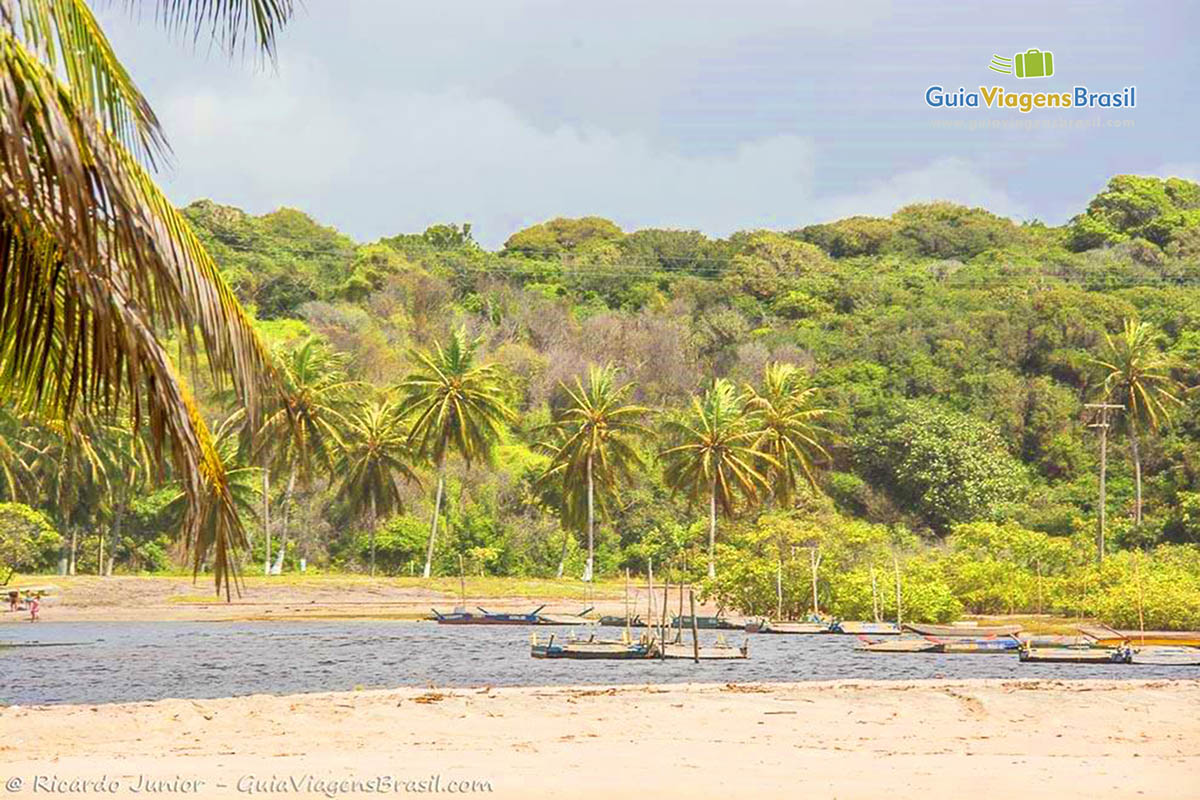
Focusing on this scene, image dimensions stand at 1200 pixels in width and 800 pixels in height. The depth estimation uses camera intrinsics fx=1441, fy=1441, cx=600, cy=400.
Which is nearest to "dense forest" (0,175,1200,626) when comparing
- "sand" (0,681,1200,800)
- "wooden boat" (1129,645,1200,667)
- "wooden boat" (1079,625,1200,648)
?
"wooden boat" (1079,625,1200,648)

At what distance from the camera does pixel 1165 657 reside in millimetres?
35031

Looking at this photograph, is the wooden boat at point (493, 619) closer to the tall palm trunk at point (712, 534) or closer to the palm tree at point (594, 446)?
the tall palm trunk at point (712, 534)

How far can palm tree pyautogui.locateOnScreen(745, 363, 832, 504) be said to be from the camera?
65.6 metres

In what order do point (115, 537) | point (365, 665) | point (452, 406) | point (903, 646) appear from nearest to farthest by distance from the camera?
point (365, 665), point (903, 646), point (115, 537), point (452, 406)

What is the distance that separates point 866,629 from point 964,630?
3150 mm

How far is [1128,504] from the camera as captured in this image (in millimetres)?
66750

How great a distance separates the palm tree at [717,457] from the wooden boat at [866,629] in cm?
1614

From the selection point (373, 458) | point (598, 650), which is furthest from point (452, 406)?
point (598, 650)

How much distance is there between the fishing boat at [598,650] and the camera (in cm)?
3631

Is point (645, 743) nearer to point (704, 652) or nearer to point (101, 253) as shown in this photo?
point (101, 253)

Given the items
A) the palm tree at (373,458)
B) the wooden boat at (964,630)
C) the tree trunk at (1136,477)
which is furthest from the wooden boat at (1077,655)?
the palm tree at (373,458)

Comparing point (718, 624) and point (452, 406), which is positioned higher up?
point (452, 406)

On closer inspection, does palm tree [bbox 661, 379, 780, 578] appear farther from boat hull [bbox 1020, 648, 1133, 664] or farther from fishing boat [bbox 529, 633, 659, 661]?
boat hull [bbox 1020, 648, 1133, 664]

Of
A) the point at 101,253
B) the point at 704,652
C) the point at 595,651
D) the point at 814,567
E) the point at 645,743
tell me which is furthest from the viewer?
the point at 814,567
